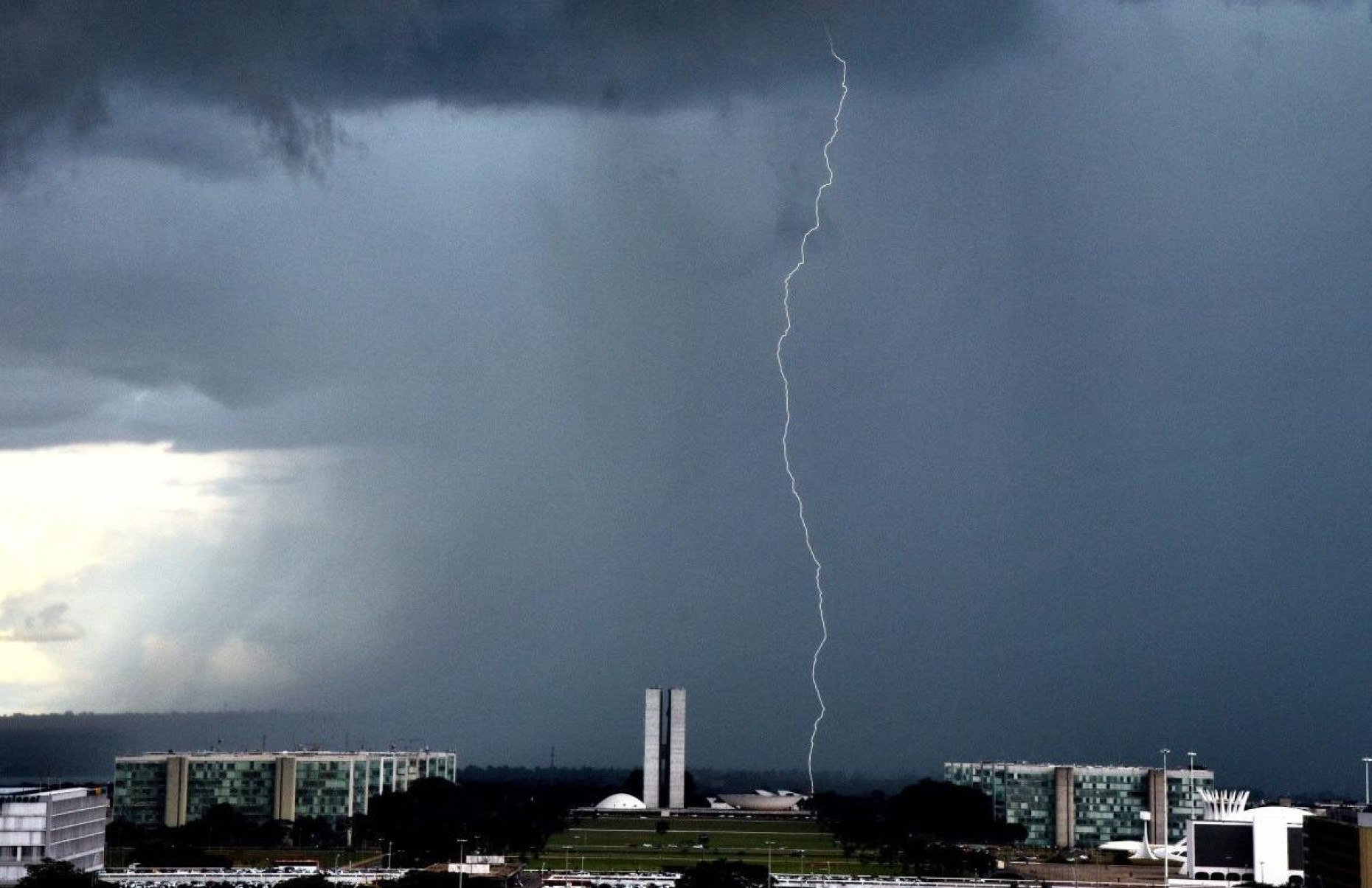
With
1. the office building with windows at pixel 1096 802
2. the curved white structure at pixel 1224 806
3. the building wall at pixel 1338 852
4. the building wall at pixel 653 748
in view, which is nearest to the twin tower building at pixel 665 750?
the building wall at pixel 653 748

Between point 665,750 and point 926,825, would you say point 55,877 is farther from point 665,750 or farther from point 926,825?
point 665,750

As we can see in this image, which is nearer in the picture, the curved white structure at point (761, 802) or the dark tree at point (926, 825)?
the dark tree at point (926, 825)

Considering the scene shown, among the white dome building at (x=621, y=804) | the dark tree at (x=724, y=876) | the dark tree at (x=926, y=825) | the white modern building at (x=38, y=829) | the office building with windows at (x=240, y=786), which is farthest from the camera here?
the white dome building at (x=621, y=804)

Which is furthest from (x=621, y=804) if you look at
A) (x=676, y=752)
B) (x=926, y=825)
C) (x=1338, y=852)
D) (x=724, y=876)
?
(x=1338, y=852)

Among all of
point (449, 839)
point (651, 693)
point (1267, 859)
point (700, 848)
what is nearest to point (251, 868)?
point (449, 839)

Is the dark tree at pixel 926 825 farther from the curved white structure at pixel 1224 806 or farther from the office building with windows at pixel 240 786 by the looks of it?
the office building with windows at pixel 240 786

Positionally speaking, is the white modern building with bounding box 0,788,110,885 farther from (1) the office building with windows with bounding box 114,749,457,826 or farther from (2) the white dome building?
(2) the white dome building

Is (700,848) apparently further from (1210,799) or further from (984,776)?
(984,776)
